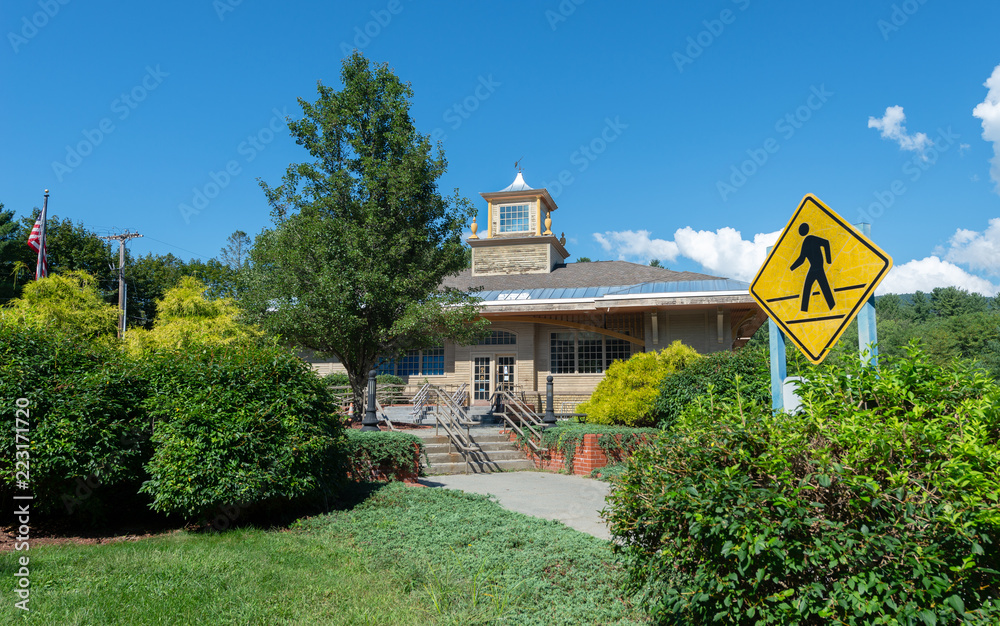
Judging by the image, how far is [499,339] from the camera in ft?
71.3

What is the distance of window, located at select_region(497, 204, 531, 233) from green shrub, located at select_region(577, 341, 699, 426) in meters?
13.0

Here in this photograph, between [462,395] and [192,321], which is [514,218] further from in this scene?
[192,321]

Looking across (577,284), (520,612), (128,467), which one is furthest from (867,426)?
(577,284)

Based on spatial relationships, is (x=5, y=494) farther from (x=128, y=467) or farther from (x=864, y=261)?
(x=864, y=261)

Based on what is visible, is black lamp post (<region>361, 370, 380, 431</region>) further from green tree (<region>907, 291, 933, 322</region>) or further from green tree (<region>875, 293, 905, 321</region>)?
green tree (<region>907, 291, 933, 322</region>)

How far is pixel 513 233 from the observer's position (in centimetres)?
2486

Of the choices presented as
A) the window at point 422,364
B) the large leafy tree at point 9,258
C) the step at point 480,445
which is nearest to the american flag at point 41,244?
the large leafy tree at point 9,258

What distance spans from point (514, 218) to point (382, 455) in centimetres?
Answer: 1706

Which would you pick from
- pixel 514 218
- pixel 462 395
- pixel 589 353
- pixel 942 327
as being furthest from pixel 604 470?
pixel 942 327

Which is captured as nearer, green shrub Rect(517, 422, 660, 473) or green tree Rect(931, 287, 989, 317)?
green shrub Rect(517, 422, 660, 473)

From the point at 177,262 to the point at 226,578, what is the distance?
49.9m

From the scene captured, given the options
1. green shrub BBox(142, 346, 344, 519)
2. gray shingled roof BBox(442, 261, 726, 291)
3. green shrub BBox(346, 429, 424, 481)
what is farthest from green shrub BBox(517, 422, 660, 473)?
gray shingled roof BBox(442, 261, 726, 291)

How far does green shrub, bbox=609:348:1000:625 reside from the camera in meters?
2.32

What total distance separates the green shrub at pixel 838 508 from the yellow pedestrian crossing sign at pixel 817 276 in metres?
0.73
